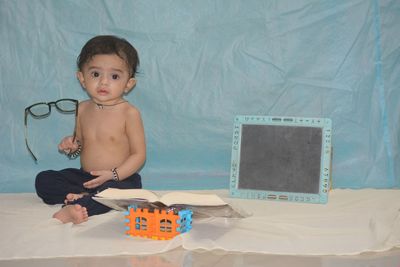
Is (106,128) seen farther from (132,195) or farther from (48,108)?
(132,195)

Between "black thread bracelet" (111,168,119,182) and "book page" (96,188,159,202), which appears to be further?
"black thread bracelet" (111,168,119,182)

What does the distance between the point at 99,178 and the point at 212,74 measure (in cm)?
56

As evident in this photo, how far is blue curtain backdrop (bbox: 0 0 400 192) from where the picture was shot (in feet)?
6.80

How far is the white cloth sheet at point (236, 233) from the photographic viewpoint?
1.35 meters

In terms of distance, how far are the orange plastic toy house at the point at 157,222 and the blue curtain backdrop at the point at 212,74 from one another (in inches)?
26.1

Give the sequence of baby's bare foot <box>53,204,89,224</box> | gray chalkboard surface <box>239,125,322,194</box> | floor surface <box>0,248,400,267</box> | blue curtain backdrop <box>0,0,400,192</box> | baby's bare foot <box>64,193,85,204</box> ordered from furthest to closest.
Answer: blue curtain backdrop <box>0,0,400,192</box> → gray chalkboard surface <box>239,125,322,194</box> → baby's bare foot <box>64,193,85,204</box> → baby's bare foot <box>53,204,89,224</box> → floor surface <box>0,248,400,267</box>

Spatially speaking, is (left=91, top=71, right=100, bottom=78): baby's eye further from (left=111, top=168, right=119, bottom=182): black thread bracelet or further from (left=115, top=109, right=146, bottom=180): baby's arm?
(left=111, top=168, right=119, bottom=182): black thread bracelet

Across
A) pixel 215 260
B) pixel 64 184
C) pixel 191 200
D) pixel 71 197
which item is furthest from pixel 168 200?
pixel 64 184

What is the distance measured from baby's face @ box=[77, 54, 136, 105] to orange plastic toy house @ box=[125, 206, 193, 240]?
1.59 ft

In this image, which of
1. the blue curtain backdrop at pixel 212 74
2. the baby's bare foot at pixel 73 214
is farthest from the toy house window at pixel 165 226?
the blue curtain backdrop at pixel 212 74

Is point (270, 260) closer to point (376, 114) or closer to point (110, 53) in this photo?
point (110, 53)

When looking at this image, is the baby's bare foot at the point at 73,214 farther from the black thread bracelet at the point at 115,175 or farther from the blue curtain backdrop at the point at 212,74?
the blue curtain backdrop at the point at 212,74

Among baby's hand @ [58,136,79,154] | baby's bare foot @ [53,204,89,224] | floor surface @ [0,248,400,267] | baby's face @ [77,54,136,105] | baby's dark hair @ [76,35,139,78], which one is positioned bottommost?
floor surface @ [0,248,400,267]

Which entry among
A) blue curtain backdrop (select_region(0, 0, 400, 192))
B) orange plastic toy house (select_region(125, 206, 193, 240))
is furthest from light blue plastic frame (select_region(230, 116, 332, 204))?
orange plastic toy house (select_region(125, 206, 193, 240))
